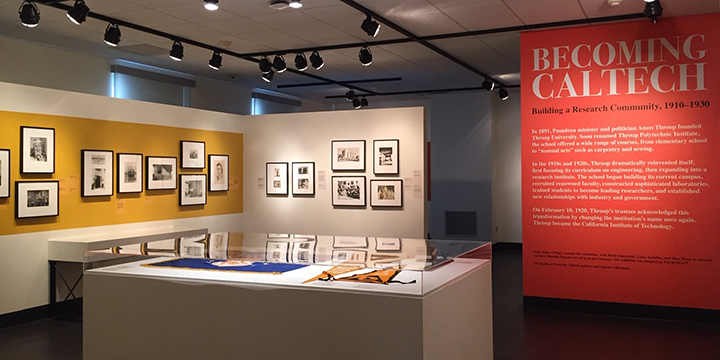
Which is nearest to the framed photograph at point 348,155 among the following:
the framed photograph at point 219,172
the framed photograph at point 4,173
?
the framed photograph at point 219,172

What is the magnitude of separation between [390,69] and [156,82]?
386 cm

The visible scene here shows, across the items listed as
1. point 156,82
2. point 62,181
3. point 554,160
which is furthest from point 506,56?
point 62,181

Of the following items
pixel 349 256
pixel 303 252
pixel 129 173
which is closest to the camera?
pixel 349 256

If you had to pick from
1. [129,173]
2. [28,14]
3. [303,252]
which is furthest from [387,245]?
[129,173]

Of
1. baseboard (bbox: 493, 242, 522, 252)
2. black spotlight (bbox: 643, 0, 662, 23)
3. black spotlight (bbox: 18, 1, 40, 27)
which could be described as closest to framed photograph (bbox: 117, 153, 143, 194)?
black spotlight (bbox: 18, 1, 40, 27)

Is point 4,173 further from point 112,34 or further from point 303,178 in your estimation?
point 303,178

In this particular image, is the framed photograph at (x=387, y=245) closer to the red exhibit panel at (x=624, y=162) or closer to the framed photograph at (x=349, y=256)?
the framed photograph at (x=349, y=256)

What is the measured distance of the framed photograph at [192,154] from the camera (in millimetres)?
8875

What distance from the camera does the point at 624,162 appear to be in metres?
6.79

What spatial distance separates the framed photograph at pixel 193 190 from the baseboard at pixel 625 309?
4.83 meters

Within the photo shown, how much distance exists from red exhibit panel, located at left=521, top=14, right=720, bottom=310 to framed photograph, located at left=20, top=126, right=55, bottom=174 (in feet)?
17.6

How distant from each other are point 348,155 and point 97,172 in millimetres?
3504

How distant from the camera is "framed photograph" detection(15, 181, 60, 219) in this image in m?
6.63

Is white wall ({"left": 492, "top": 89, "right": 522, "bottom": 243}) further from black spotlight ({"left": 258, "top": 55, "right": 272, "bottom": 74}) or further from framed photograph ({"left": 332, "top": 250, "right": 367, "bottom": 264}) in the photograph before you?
framed photograph ({"left": 332, "top": 250, "right": 367, "bottom": 264})
